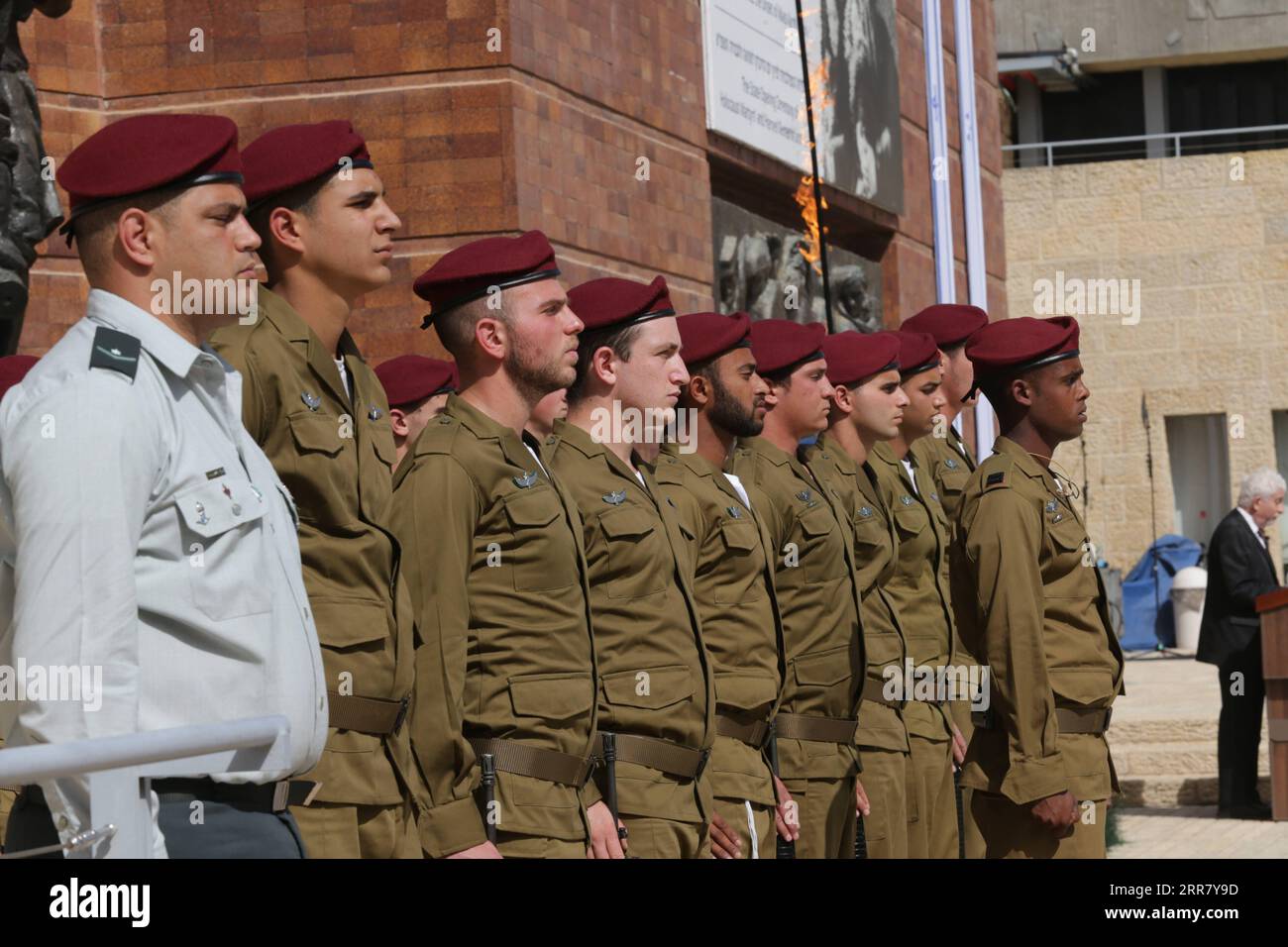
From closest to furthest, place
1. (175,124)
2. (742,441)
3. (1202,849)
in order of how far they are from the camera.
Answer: (175,124) → (742,441) → (1202,849)

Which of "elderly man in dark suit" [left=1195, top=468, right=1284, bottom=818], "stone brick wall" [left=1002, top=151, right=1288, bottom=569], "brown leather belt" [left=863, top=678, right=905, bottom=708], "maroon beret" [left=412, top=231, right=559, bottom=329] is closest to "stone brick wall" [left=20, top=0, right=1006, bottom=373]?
"brown leather belt" [left=863, top=678, right=905, bottom=708]

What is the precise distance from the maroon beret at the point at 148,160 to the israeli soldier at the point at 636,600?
1.76 metres

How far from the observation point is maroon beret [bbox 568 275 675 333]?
205 inches

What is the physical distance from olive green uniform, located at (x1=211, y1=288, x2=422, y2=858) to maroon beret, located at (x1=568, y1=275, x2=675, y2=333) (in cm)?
130

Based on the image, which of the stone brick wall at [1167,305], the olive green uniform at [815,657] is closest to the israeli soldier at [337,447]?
the olive green uniform at [815,657]

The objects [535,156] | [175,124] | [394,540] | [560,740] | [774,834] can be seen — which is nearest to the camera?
[175,124]

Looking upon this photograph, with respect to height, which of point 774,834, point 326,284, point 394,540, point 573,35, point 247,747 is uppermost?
point 573,35

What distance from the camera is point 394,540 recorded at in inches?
157

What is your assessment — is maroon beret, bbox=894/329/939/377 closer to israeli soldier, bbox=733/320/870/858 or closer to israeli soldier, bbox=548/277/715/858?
israeli soldier, bbox=733/320/870/858

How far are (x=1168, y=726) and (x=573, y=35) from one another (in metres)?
6.65

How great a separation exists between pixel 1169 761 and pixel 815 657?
7.25 metres
